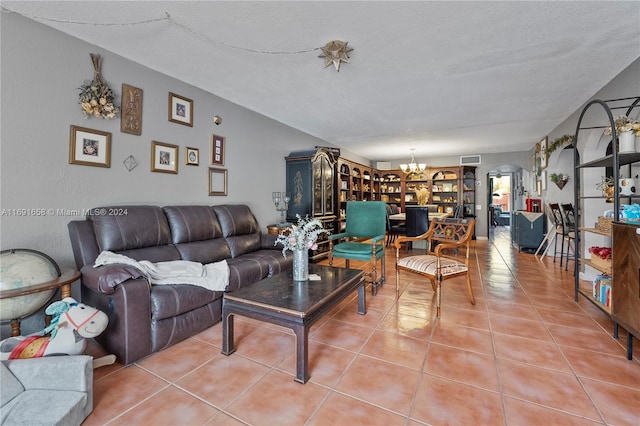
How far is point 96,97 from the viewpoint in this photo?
2.46 m

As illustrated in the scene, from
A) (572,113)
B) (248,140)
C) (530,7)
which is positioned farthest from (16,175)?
(572,113)

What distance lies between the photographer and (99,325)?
1733mm

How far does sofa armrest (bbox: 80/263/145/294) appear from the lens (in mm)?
1842

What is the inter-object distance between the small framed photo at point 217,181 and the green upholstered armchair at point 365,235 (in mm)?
1617

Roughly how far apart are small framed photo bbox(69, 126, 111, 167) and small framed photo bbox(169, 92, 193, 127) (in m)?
0.75

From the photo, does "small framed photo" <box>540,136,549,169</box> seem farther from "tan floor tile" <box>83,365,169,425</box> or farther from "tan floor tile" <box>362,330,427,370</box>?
"tan floor tile" <box>83,365,169,425</box>

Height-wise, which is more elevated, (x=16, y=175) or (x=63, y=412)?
(x=16, y=175)

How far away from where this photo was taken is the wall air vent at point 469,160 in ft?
26.3

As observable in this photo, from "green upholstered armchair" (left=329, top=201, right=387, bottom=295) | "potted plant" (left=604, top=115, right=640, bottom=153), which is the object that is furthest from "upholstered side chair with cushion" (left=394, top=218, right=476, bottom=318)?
"potted plant" (left=604, top=115, right=640, bottom=153)

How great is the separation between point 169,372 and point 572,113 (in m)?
6.04

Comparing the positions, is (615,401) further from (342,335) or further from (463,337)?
(342,335)

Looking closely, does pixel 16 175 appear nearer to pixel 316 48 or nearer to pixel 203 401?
pixel 203 401

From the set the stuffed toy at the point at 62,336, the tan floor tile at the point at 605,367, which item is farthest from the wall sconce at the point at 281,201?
the tan floor tile at the point at 605,367

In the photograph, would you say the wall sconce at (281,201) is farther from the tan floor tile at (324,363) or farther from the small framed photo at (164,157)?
the tan floor tile at (324,363)
